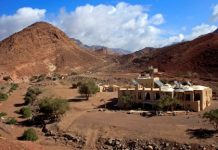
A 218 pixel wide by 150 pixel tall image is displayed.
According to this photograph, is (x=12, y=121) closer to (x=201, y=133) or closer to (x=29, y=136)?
(x=29, y=136)

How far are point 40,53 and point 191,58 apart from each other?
151 ft

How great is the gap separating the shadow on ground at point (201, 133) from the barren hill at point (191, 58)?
130 feet

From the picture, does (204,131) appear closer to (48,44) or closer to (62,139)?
(62,139)

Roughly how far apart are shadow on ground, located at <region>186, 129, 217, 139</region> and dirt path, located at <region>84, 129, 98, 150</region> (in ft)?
25.8

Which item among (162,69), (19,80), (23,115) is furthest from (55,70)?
(23,115)

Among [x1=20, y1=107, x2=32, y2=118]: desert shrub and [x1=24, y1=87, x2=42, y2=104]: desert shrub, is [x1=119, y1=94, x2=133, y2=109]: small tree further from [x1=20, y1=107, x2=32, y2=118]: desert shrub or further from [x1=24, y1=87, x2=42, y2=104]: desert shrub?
[x1=24, y1=87, x2=42, y2=104]: desert shrub

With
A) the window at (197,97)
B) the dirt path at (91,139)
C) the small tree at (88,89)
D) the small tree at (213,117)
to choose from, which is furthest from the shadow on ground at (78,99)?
the small tree at (213,117)

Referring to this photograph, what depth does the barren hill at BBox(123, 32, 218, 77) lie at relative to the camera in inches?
2960

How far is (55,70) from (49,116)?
206 feet

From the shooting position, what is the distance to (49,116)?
1602 inches

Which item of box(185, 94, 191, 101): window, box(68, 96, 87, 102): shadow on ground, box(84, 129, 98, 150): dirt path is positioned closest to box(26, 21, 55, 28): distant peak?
box(68, 96, 87, 102): shadow on ground

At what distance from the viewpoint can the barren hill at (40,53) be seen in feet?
327

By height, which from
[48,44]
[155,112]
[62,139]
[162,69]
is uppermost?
[48,44]

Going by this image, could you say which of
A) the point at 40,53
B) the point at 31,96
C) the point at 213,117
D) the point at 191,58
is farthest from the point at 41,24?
the point at 213,117
